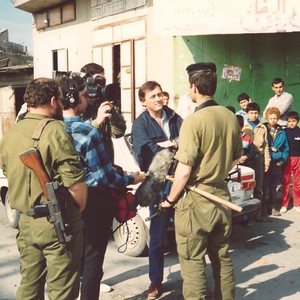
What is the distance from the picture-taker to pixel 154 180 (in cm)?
344

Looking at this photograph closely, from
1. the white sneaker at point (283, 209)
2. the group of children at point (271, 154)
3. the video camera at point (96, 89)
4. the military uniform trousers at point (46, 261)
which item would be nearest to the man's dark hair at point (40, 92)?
the video camera at point (96, 89)

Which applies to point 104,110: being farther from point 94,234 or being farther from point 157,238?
point 157,238

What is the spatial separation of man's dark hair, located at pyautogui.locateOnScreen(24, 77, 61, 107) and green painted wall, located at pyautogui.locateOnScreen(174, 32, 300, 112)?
752cm

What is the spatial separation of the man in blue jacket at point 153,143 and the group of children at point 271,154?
281 centimetres

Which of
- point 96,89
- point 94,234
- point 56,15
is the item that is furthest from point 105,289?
point 56,15

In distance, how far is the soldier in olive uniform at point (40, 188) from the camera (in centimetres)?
266

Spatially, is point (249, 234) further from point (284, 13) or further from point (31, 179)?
point (284, 13)

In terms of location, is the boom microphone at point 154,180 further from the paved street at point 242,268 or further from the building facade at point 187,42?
the building facade at point 187,42

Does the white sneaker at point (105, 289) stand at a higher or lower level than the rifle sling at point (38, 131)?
lower

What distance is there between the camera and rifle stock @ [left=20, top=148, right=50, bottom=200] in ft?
8.43

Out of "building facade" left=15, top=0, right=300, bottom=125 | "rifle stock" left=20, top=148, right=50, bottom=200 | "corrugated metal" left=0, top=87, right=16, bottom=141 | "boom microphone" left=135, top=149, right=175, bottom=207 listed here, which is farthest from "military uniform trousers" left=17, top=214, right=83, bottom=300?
"corrugated metal" left=0, top=87, right=16, bottom=141

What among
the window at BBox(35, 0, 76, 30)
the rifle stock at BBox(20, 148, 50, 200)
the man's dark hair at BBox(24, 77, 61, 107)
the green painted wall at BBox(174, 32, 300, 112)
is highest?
the window at BBox(35, 0, 76, 30)

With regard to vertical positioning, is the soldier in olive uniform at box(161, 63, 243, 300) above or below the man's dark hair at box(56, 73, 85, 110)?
below

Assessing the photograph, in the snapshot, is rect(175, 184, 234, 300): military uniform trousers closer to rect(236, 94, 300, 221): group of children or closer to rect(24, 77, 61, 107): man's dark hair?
rect(24, 77, 61, 107): man's dark hair
